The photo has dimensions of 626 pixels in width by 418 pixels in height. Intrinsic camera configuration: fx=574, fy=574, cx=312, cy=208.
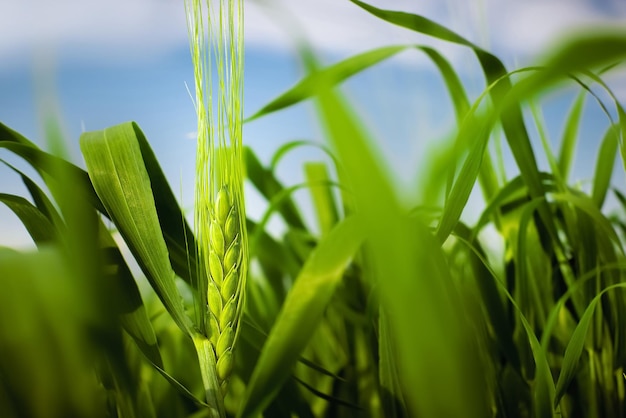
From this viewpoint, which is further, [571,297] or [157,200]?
[571,297]

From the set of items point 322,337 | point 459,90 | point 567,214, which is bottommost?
point 322,337

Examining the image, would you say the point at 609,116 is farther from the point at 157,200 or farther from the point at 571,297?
the point at 157,200

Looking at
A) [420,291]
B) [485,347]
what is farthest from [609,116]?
[420,291]

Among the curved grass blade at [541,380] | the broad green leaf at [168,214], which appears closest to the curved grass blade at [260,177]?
the broad green leaf at [168,214]

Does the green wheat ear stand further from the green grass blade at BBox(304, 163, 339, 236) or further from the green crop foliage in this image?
the green grass blade at BBox(304, 163, 339, 236)

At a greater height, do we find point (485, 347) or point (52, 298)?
point (52, 298)

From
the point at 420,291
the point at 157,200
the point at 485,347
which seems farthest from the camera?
the point at 485,347

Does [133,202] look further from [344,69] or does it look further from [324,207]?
[324,207]

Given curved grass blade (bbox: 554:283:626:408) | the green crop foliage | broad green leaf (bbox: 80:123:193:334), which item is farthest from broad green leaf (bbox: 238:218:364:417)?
curved grass blade (bbox: 554:283:626:408)
